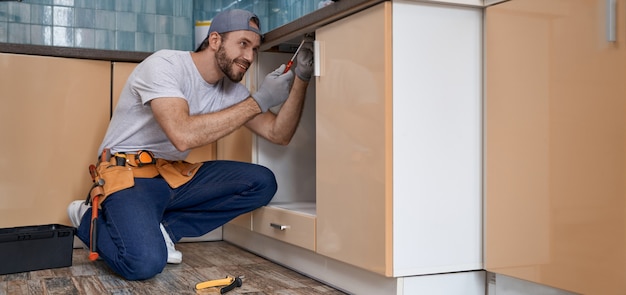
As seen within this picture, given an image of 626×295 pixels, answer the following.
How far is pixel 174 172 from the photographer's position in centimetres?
248

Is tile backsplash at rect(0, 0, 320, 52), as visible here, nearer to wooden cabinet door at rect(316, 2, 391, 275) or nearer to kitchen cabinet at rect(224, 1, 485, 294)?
wooden cabinet door at rect(316, 2, 391, 275)

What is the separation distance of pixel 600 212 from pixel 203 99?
4.80ft

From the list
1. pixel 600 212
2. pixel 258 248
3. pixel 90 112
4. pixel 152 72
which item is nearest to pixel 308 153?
pixel 258 248

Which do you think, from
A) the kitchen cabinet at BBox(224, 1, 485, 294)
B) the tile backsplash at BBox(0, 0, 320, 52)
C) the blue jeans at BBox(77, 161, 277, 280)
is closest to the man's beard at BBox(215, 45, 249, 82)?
the blue jeans at BBox(77, 161, 277, 280)

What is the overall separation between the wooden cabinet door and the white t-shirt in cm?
61

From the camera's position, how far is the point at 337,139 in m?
1.82

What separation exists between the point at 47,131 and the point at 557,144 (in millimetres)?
2019

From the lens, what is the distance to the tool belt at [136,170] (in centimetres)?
230

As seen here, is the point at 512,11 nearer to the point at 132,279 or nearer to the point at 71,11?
the point at 132,279

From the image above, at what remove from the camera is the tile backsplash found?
10.9 ft

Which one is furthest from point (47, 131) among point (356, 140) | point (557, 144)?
point (557, 144)

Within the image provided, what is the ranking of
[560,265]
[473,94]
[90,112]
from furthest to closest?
[90,112] < [473,94] < [560,265]

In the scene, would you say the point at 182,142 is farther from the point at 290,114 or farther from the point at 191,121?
the point at 290,114

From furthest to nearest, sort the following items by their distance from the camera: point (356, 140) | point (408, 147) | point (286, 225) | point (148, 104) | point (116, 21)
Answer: point (116, 21) < point (148, 104) < point (286, 225) < point (356, 140) < point (408, 147)
